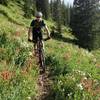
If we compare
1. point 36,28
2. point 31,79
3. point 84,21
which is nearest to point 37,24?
point 36,28

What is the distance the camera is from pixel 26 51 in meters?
14.7

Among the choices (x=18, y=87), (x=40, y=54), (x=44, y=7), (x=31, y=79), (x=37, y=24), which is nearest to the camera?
(x=18, y=87)

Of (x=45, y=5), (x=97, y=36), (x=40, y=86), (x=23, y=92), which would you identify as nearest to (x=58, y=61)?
(x=40, y=86)

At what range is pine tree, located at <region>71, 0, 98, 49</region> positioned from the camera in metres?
62.8

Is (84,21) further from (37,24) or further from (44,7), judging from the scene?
(37,24)

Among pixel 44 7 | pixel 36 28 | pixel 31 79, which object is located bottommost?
pixel 31 79

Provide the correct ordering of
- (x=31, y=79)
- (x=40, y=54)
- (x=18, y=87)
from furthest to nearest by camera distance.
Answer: (x=40, y=54) → (x=31, y=79) → (x=18, y=87)

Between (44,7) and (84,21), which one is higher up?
(44,7)

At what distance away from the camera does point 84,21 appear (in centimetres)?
A: 6438

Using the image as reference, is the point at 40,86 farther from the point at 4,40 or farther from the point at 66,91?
the point at 4,40

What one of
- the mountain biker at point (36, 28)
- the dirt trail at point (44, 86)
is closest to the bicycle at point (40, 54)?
the mountain biker at point (36, 28)

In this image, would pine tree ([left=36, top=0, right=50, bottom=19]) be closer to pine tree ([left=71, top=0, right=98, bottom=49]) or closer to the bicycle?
pine tree ([left=71, top=0, right=98, bottom=49])

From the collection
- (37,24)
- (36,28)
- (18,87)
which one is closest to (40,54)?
(36,28)

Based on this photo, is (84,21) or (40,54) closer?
(40,54)
